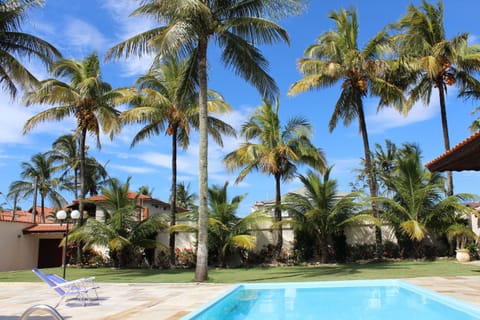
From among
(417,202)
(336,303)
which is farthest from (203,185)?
(417,202)

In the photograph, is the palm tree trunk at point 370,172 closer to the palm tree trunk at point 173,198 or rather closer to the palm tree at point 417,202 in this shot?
the palm tree at point 417,202

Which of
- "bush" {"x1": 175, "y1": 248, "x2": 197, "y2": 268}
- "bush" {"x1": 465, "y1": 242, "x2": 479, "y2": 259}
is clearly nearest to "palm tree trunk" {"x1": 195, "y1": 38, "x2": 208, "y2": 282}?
"bush" {"x1": 175, "y1": 248, "x2": 197, "y2": 268}

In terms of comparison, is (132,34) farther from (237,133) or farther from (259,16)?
(237,133)

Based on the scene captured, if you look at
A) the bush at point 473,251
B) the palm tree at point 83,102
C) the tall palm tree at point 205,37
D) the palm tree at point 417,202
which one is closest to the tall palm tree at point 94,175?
the palm tree at point 83,102

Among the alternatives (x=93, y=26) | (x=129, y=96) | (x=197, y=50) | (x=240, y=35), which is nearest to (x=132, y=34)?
(x=93, y=26)

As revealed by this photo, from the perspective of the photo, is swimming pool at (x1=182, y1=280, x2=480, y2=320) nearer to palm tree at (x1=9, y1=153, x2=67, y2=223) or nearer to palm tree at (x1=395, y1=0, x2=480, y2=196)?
palm tree at (x1=395, y1=0, x2=480, y2=196)

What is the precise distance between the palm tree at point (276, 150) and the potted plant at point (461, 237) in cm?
619

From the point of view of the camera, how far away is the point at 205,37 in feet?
42.8

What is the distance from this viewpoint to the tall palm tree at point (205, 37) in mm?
11961

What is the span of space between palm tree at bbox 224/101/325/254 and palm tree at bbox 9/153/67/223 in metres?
26.7

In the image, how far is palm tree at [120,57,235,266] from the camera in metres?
18.3

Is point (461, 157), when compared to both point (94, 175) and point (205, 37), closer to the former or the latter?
point (205, 37)

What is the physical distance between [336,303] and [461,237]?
410 inches

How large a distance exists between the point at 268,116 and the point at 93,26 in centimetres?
916
